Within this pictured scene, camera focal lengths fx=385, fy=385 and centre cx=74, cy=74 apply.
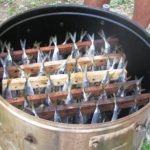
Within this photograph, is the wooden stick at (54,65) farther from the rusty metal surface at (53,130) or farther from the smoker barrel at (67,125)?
the rusty metal surface at (53,130)

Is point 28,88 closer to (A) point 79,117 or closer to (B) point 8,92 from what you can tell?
(B) point 8,92

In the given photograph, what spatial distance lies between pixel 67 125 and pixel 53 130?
0.05 m

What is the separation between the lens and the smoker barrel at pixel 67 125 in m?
1.27

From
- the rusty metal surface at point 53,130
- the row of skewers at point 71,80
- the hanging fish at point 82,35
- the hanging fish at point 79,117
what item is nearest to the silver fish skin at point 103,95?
the row of skewers at point 71,80

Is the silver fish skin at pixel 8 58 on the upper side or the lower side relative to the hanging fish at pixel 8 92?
upper

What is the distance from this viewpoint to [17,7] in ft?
10.0

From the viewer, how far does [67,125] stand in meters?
1.24

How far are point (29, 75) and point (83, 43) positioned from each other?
11.8 inches

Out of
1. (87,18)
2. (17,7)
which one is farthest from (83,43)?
(17,7)

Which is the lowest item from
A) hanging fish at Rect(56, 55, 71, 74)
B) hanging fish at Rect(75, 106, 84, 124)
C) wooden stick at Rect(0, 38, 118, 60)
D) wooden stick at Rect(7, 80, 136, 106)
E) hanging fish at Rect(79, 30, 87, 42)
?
hanging fish at Rect(75, 106, 84, 124)

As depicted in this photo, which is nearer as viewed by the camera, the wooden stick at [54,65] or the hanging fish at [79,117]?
the hanging fish at [79,117]

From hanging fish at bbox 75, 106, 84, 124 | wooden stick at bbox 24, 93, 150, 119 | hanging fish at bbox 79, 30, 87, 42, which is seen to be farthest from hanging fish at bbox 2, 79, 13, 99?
hanging fish at bbox 79, 30, 87, 42

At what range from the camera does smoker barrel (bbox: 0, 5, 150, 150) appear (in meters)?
1.27

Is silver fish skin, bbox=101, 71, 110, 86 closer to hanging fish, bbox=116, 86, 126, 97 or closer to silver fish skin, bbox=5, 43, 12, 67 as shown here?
hanging fish, bbox=116, 86, 126, 97
